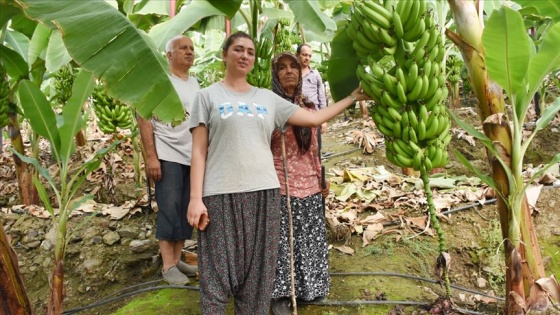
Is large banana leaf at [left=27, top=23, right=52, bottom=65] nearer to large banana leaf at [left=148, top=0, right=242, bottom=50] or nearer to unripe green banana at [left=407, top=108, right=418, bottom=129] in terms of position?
large banana leaf at [left=148, top=0, right=242, bottom=50]

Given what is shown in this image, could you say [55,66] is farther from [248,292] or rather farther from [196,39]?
[196,39]

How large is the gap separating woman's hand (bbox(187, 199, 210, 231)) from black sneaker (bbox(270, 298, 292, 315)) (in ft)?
2.49

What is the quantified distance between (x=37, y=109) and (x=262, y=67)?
4.57 feet

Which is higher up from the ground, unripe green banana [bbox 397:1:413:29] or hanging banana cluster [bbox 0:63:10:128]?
hanging banana cluster [bbox 0:63:10:128]

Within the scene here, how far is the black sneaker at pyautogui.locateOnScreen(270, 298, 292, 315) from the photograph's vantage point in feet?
7.47

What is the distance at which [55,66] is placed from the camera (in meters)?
2.98

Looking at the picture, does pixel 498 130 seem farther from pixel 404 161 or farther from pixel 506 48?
pixel 404 161

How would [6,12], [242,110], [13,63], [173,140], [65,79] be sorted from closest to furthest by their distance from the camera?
[242,110], [173,140], [6,12], [13,63], [65,79]

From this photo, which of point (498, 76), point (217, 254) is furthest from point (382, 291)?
point (498, 76)

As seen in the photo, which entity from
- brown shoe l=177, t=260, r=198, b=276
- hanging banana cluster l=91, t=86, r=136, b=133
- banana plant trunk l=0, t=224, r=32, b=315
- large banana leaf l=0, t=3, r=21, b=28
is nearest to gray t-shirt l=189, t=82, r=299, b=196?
banana plant trunk l=0, t=224, r=32, b=315

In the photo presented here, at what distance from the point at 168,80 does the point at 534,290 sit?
1.82 metres

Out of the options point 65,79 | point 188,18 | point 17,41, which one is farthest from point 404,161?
point 65,79

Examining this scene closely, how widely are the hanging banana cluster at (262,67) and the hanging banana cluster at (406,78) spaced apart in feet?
3.69

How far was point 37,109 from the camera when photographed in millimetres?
2463
